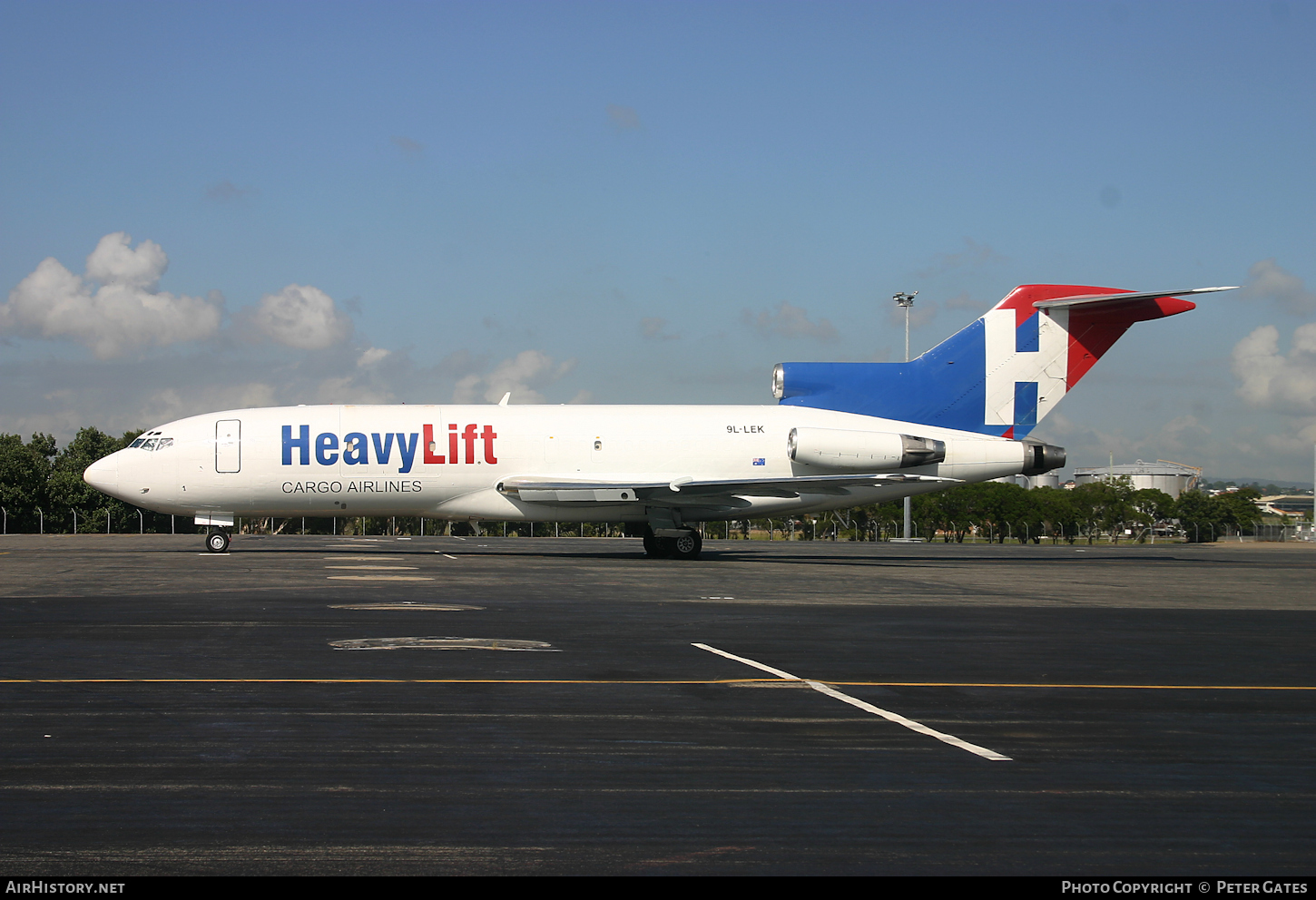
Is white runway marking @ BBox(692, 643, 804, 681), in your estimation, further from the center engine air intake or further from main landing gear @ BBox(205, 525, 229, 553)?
main landing gear @ BBox(205, 525, 229, 553)

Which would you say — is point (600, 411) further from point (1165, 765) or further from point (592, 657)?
point (1165, 765)

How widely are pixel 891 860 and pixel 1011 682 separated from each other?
5373mm

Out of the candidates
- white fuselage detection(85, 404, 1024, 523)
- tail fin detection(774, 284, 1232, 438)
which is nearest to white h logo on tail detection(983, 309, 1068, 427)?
tail fin detection(774, 284, 1232, 438)

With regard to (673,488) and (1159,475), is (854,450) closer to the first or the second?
(673,488)

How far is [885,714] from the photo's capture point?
26.7ft

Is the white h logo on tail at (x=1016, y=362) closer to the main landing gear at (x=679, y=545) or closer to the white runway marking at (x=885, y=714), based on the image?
the main landing gear at (x=679, y=545)

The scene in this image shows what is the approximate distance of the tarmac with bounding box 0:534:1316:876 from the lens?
495cm

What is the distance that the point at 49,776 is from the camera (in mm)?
5938

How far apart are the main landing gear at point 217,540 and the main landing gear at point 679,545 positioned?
474 inches

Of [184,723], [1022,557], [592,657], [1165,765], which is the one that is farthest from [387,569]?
[1022,557]

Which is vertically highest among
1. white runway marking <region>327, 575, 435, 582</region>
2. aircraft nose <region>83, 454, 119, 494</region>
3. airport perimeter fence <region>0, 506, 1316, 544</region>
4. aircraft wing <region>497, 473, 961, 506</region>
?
aircraft nose <region>83, 454, 119, 494</region>

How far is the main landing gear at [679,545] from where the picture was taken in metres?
29.9

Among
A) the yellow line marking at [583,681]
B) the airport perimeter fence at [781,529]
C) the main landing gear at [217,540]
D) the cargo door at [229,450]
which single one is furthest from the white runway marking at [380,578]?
the airport perimeter fence at [781,529]

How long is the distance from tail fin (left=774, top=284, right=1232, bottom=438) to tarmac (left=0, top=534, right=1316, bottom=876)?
51.7 ft
